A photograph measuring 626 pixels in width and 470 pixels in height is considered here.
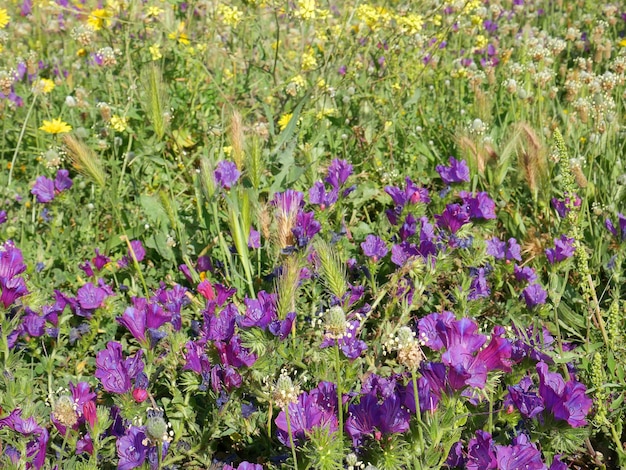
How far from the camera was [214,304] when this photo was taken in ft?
7.69

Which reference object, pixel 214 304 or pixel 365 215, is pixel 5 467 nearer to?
pixel 214 304

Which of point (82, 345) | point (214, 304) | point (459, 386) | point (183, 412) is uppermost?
point (459, 386)

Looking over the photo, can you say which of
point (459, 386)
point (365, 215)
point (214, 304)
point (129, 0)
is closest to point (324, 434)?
point (459, 386)

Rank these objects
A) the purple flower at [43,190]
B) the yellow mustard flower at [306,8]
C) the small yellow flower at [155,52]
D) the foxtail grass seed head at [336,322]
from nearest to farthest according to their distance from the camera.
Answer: the foxtail grass seed head at [336,322], the purple flower at [43,190], the yellow mustard flower at [306,8], the small yellow flower at [155,52]

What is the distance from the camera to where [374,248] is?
2.63m

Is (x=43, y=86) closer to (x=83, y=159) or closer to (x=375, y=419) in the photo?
(x=83, y=159)

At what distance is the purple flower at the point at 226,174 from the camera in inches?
109

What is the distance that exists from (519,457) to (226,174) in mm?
1548

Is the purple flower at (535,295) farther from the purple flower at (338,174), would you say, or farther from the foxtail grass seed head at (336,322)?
the foxtail grass seed head at (336,322)

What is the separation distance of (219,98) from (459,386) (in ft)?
9.66

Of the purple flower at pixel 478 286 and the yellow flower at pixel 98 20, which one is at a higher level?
the yellow flower at pixel 98 20

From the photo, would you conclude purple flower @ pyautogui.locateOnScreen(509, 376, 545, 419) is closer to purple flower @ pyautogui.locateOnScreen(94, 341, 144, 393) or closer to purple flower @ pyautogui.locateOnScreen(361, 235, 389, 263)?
purple flower @ pyautogui.locateOnScreen(361, 235, 389, 263)

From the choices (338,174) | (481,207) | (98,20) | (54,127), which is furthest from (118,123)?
(481,207)

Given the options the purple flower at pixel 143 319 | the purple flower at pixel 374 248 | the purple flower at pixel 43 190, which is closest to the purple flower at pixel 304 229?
the purple flower at pixel 374 248
